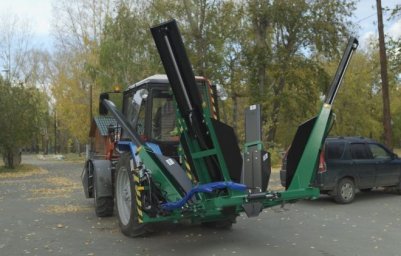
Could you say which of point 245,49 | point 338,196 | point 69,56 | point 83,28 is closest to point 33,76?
point 69,56

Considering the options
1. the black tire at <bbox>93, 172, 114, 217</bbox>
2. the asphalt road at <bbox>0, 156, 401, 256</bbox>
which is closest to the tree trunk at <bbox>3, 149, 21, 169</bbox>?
the asphalt road at <bbox>0, 156, 401, 256</bbox>

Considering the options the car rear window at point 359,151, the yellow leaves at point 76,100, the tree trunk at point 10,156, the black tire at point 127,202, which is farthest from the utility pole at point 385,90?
the yellow leaves at point 76,100

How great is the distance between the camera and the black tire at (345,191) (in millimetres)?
12745

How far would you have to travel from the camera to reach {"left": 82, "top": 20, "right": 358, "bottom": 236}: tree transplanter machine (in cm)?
675

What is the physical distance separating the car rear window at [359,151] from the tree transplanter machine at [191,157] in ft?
19.0

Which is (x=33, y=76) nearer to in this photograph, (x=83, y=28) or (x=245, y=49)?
(x=83, y=28)

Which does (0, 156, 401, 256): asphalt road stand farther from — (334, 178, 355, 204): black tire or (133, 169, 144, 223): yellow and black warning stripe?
(133, 169, 144, 223): yellow and black warning stripe

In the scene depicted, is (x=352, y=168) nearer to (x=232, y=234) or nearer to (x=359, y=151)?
(x=359, y=151)

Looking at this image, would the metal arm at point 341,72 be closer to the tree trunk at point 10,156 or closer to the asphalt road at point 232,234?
the asphalt road at point 232,234

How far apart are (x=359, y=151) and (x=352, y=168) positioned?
2.33ft

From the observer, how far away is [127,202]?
901 centimetres

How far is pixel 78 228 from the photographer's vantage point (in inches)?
386

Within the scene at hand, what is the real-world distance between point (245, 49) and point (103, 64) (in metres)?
10.6

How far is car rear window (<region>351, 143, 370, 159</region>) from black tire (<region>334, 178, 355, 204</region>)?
2.44 ft
